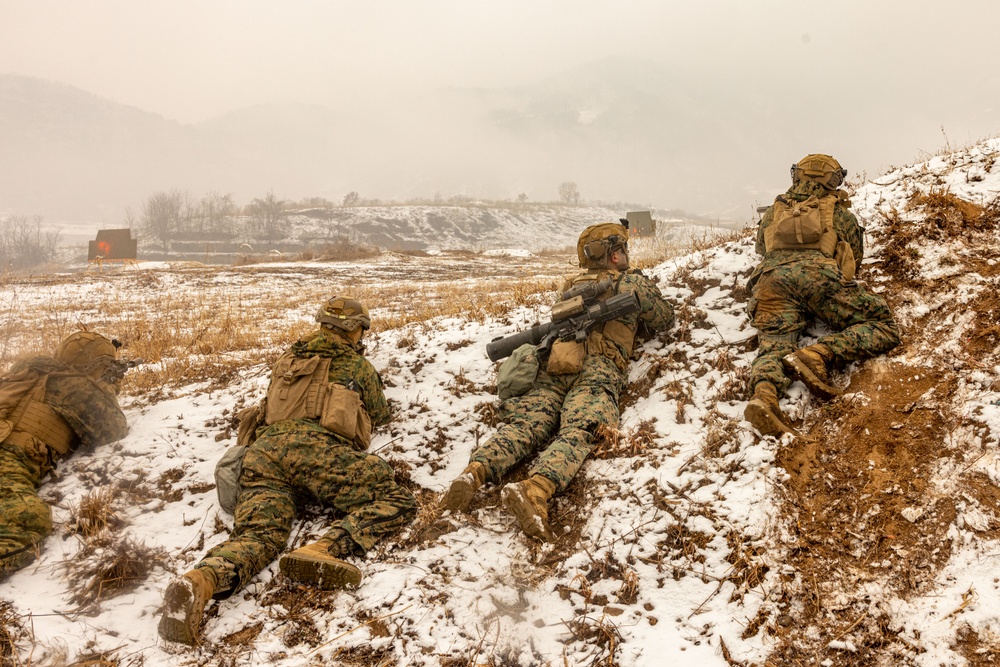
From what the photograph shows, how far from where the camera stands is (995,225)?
4270 millimetres

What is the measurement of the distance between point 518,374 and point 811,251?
2.66 meters

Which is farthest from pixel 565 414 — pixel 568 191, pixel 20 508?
pixel 568 191

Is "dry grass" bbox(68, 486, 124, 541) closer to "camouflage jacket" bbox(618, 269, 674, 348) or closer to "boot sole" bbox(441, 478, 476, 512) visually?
"boot sole" bbox(441, 478, 476, 512)

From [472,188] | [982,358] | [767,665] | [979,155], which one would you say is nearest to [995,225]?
[979,155]

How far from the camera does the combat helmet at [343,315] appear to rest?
14.2 feet

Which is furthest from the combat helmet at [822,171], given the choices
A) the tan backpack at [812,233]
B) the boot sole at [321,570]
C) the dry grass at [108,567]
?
the dry grass at [108,567]

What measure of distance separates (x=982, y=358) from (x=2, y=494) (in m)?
6.28

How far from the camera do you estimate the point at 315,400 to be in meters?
3.87

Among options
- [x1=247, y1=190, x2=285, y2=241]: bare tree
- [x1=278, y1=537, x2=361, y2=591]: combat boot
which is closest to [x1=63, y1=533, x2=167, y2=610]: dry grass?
[x1=278, y1=537, x2=361, y2=591]: combat boot

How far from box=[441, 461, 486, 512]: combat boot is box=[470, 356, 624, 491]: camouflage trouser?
0.17m

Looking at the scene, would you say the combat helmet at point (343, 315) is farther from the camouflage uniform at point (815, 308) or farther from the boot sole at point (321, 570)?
the camouflage uniform at point (815, 308)

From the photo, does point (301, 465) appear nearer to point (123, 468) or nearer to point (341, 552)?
point (341, 552)

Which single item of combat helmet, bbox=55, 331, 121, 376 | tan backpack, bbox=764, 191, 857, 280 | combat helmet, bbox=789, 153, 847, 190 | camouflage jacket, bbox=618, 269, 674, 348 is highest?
combat helmet, bbox=789, 153, 847, 190

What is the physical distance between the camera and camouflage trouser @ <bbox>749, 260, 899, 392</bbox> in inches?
143
